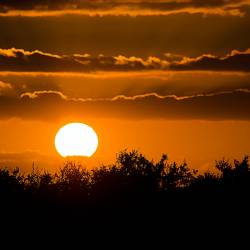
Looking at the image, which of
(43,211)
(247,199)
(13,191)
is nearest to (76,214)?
(43,211)

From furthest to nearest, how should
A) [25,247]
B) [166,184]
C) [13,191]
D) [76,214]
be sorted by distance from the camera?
[166,184] → [13,191] → [76,214] → [25,247]

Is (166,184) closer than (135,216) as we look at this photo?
No

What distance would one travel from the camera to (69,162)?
8762 centimetres

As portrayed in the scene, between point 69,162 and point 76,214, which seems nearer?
point 76,214

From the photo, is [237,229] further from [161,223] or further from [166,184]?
[166,184]

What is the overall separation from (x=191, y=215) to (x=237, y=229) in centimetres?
340

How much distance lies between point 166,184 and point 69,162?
8.78 metres

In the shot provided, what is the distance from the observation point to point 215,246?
69562mm

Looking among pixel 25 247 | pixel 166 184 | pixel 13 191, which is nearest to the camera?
pixel 25 247

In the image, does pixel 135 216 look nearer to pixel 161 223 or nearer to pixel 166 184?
pixel 161 223

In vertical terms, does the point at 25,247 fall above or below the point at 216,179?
below

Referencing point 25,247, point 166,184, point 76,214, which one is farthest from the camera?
point 166,184

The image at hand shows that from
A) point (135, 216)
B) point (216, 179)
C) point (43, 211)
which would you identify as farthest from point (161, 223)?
point (216, 179)

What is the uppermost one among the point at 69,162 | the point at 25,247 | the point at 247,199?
the point at 69,162
